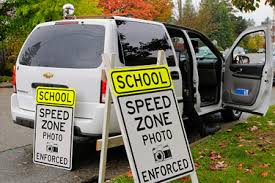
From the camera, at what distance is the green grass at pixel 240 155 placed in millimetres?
5008

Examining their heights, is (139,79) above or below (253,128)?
above

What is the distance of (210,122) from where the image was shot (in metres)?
8.97

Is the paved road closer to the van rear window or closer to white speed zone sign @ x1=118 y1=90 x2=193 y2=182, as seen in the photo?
the van rear window

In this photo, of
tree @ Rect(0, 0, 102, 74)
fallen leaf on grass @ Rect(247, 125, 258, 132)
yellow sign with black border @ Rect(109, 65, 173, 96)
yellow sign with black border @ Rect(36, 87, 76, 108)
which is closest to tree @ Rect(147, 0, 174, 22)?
tree @ Rect(0, 0, 102, 74)

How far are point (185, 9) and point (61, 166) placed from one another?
38841mm

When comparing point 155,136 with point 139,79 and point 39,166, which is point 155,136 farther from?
point 39,166

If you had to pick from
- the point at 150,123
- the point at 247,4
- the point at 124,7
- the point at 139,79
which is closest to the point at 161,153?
the point at 150,123

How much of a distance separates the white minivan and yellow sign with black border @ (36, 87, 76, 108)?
54cm

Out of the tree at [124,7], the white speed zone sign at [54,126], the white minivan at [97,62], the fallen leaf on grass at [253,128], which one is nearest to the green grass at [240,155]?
the fallen leaf on grass at [253,128]

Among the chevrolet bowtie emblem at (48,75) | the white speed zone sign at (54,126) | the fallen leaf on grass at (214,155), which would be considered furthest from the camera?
the fallen leaf on grass at (214,155)

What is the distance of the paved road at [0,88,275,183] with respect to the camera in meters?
5.34

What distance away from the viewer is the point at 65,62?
564 cm

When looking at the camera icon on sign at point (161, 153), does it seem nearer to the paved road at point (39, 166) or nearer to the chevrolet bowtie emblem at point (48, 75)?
the paved road at point (39, 166)

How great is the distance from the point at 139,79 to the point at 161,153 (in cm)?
68
